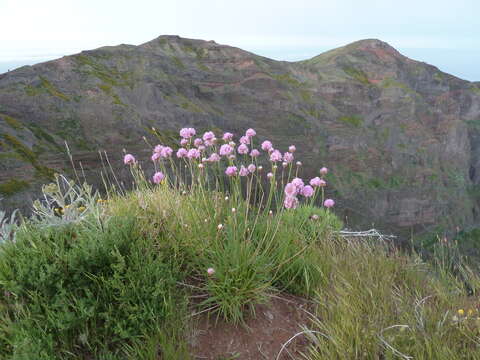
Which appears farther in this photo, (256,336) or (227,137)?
(227,137)

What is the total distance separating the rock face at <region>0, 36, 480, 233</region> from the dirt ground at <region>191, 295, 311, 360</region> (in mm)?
13574

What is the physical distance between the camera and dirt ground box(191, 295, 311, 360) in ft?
9.67

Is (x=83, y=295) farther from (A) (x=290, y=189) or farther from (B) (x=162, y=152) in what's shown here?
(A) (x=290, y=189)

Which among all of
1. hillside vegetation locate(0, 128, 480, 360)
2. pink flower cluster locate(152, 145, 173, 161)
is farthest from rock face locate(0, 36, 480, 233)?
hillside vegetation locate(0, 128, 480, 360)

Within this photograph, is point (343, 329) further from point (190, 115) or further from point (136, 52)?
point (136, 52)

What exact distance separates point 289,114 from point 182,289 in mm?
51946

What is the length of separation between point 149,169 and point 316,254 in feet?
77.1

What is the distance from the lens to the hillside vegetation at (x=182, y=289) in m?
2.66

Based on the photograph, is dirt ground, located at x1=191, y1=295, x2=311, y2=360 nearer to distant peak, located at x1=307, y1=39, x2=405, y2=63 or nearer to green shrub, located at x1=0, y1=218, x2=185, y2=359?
green shrub, located at x1=0, y1=218, x2=185, y2=359

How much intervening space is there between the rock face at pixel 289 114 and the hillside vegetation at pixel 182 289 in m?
12.8

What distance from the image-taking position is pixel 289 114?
176 feet

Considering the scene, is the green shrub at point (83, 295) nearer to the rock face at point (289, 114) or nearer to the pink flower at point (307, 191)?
the pink flower at point (307, 191)

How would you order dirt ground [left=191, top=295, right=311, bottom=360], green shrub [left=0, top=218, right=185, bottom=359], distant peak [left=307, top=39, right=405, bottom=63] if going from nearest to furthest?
green shrub [left=0, top=218, right=185, bottom=359], dirt ground [left=191, top=295, right=311, bottom=360], distant peak [left=307, top=39, right=405, bottom=63]

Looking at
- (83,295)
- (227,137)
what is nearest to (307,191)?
(227,137)
